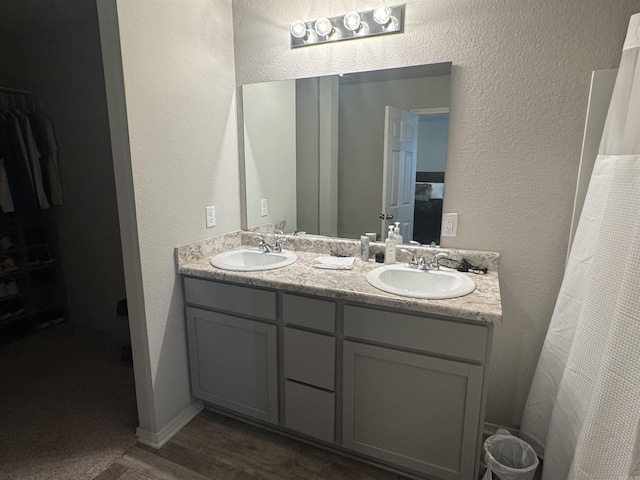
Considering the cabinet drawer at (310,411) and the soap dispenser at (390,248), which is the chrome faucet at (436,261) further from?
the cabinet drawer at (310,411)

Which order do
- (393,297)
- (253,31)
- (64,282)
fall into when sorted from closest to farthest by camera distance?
(393,297), (253,31), (64,282)

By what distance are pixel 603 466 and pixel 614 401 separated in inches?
8.5

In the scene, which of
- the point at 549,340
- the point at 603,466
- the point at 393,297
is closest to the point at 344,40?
the point at 393,297

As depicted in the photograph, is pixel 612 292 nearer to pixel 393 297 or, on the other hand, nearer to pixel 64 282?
pixel 393 297

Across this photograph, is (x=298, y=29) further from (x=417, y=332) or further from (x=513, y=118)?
(x=417, y=332)

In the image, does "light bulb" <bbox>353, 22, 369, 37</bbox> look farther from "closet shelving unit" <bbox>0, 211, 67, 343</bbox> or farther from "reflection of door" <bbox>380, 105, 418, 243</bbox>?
"closet shelving unit" <bbox>0, 211, 67, 343</bbox>

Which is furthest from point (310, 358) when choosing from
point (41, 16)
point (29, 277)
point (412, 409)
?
point (41, 16)

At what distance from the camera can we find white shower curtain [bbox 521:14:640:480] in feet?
3.64

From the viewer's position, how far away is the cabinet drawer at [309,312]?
1.60 m

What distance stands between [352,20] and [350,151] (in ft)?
2.13

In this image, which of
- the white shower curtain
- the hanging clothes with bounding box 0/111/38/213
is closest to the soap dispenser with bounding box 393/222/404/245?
the white shower curtain

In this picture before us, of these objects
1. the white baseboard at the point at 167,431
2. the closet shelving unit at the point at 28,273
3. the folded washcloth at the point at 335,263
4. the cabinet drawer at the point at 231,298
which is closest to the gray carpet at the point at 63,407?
the white baseboard at the point at 167,431

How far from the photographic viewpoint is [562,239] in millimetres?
1673

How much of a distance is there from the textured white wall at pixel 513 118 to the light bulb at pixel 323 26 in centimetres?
8
